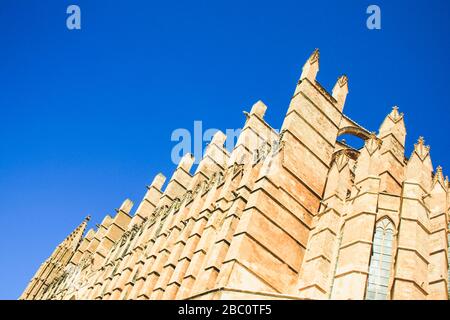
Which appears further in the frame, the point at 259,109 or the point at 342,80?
the point at 259,109

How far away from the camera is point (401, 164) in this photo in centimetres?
1639

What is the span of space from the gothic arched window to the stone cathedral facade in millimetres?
27

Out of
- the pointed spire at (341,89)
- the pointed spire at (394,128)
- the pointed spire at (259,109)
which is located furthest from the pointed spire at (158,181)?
the pointed spire at (394,128)

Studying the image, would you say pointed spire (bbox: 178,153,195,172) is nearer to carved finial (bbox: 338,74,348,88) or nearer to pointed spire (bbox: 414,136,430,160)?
carved finial (bbox: 338,74,348,88)

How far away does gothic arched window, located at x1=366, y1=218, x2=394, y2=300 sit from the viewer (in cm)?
1141

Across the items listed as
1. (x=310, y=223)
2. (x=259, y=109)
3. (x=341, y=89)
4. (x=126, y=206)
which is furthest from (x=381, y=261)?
(x=126, y=206)

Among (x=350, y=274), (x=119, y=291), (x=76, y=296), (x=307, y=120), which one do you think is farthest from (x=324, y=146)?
(x=76, y=296)

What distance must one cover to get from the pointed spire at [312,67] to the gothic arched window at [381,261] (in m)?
6.27

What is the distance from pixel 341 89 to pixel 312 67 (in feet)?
5.64

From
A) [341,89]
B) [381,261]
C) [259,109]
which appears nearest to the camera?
[381,261]

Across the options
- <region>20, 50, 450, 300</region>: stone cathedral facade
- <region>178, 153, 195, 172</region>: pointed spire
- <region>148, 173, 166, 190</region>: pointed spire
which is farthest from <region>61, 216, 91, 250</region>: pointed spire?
<region>20, 50, 450, 300</region>: stone cathedral facade

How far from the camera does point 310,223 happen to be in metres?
13.9

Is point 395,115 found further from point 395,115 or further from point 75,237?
point 75,237
